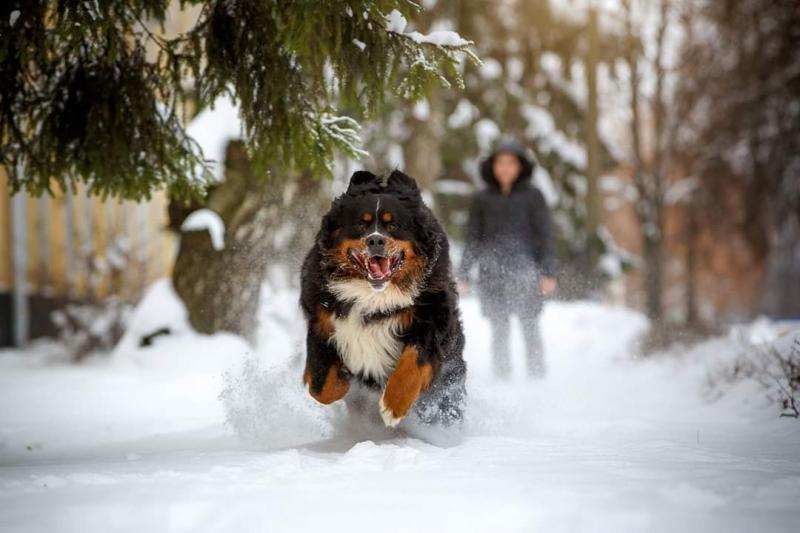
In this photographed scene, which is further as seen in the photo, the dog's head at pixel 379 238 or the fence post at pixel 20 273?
the fence post at pixel 20 273

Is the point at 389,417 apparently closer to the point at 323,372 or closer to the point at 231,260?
the point at 323,372

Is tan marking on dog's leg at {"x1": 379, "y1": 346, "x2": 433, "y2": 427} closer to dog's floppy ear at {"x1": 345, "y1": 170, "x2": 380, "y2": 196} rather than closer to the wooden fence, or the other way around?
dog's floppy ear at {"x1": 345, "y1": 170, "x2": 380, "y2": 196}

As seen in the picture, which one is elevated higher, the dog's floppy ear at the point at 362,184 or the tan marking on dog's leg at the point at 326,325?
the dog's floppy ear at the point at 362,184

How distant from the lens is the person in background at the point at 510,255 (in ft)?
21.4

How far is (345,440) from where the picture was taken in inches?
155

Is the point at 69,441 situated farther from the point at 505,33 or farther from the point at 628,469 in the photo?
the point at 505,33

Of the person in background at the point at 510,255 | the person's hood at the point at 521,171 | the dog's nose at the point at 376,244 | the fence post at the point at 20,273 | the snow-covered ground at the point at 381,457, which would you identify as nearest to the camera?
the snow-covered ground at the point at 381,457

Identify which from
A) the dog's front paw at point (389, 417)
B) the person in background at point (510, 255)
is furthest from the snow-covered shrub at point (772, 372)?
the dog's front paw at point (389, 417)

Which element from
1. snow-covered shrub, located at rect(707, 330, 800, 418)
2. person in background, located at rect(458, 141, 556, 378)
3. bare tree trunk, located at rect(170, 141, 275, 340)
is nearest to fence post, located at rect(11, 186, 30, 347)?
bare tree trunk, located at rect(170, 141, 275, 340)

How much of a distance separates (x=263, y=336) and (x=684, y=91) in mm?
11810

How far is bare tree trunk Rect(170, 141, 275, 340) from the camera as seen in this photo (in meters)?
7.52

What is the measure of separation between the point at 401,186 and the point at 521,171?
316 cm

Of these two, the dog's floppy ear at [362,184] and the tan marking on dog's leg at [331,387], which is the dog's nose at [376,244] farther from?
the tan marking on dog's leg at [331,387]

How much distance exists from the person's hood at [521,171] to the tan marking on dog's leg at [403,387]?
368 centimetres
